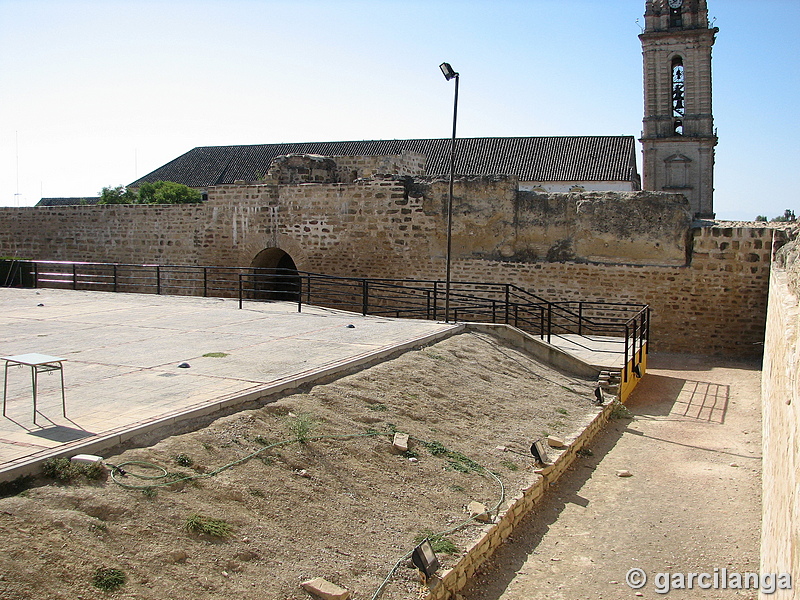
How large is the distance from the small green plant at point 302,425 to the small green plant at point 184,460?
1.07 meters

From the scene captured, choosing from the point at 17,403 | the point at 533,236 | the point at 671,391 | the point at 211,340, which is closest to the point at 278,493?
the point at 17,403

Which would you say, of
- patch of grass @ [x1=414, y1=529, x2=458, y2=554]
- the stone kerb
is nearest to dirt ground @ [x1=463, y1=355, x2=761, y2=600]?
the stone kerb

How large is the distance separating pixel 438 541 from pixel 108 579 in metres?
2.36

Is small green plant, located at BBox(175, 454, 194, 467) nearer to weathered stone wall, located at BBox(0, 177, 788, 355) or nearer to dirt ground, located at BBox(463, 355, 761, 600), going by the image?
dirt ground, located at BBox(463, 355, 761, 600)

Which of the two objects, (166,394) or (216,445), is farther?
(166,394)

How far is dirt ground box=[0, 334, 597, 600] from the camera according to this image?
3943mm

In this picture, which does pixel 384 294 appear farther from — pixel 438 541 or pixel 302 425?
pixel 438 541

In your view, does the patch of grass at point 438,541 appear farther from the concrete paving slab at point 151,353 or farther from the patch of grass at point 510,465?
the concrete paving slab at point 151,353

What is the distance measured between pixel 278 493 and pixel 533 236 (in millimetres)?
11843

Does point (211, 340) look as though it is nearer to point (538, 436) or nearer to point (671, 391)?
point (538, 436)

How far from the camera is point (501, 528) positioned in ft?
19.5

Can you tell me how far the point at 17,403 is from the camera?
5820mm

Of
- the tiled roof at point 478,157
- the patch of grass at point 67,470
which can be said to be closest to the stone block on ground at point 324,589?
the patch of grass at point 67,470

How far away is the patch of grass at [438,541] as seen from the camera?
521cm
